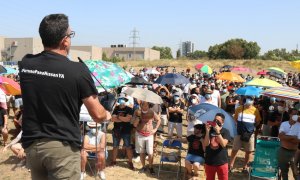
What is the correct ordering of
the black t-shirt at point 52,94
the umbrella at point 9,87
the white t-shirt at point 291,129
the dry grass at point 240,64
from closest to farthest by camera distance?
the black t-shirt at point 52,94
the white t-shirt at point 291,129
the umbrella at point 9,87
the dry grass at point 240,64

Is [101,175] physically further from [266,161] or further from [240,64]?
[240,64]

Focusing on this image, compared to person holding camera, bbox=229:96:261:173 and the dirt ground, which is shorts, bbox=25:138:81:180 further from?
person holding camera, bbox=229:96:261:173

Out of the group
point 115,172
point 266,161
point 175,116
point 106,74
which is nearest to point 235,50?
point 175,116

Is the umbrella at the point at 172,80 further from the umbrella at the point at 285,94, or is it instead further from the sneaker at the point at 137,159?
the umbrella at the point at 285,94

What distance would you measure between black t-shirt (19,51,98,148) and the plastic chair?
18.9 feet

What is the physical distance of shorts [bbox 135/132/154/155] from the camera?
7.89 meters

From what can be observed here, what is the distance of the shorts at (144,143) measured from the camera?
25.9 feet

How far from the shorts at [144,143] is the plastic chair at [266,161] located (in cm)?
218

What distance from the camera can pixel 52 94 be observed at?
2262mm

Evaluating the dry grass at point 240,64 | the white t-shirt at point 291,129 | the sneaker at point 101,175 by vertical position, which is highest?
the dry grass at point 240,64

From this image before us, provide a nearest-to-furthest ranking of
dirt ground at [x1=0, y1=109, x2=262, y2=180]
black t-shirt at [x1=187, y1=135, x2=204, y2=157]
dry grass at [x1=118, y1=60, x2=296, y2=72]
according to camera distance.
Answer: black t-shirt at [x1=187, y1=135, x2=204, y2=157], dirt ground at [x1=0, y1=109, x2=262, y2=180], dry grass at [x1=118, y1=60, x2=296, y2=72]

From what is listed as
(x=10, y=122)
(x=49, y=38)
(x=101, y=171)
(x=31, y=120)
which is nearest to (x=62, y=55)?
(x=49, y=38)

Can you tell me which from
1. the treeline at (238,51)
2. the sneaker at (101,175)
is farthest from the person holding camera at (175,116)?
the treeline at (238,51)

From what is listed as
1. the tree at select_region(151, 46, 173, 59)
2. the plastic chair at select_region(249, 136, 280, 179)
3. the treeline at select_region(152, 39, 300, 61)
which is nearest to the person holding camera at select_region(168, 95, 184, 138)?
the plastic chair at select_region(249, 136, 280, 179)
